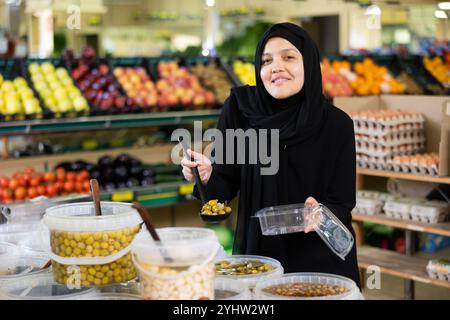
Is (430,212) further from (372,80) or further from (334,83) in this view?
(372,80)

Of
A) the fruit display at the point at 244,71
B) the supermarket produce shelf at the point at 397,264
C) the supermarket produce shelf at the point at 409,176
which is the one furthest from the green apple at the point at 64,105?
the supermarket produce shelf at the point at 397,264

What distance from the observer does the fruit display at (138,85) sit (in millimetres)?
6555

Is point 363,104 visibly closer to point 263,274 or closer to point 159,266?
point 263,274

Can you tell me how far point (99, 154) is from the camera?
6.70m

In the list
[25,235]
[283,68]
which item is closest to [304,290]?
[283,68]

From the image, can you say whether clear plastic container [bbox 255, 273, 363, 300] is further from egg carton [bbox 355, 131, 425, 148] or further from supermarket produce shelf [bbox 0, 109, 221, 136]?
supermarket produce shelf [bbox 0, 109, 221, 136]

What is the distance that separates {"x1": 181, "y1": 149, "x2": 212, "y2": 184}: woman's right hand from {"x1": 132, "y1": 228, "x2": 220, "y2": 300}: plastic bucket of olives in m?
0.74

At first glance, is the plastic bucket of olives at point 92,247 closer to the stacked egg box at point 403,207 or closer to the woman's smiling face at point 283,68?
the woman's smiling face at point 283,68

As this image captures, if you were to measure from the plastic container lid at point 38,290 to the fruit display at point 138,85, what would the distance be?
14.6ft

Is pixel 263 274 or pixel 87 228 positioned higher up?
pixel 87 228

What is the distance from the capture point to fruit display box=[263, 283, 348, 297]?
6.25ft

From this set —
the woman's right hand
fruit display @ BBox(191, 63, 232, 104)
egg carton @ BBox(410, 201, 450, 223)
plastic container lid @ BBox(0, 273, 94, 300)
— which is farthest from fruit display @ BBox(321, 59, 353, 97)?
plastic container lid @ BBox(0, 273, 94, 300)

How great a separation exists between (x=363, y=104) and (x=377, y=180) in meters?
0.84
